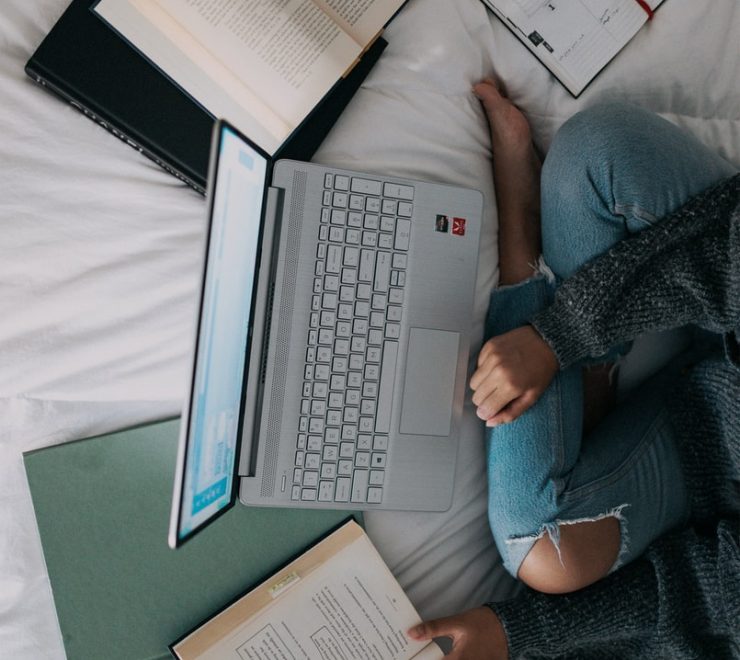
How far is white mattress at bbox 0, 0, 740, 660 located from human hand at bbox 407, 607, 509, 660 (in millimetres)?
59

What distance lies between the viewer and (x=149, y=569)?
0.97 m

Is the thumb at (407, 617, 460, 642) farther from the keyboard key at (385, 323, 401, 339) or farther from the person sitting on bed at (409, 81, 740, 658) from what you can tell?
the keyboard key at (385, 323, 401, 339)

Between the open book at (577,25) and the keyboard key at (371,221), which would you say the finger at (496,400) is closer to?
the keyboard key at (371,221)

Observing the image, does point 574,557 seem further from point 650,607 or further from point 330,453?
point 330,453

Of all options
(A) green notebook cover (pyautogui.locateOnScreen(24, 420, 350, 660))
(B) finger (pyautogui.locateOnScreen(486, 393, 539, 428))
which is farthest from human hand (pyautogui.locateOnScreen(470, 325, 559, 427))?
(A) green notebook cover (pyautogui.locateOnScreen(24, 420, 350, 660))

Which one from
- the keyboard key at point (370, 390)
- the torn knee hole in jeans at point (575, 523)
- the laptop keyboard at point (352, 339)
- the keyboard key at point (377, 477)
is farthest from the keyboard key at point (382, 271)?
the torn knee hole in jeans at point (575, 523)

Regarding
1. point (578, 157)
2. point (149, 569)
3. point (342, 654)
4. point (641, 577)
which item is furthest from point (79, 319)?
point (641, 577)

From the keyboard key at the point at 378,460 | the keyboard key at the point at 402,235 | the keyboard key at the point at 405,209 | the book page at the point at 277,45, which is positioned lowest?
the keyboard key at the point at 378,460

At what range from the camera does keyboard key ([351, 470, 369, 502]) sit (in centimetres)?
94

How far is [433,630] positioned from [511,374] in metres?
0.36

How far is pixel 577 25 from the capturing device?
3.37ft

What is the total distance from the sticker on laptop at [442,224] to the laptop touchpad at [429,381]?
0.43ft

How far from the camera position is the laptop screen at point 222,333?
697 millimetres

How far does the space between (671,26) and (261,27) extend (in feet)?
1.88
